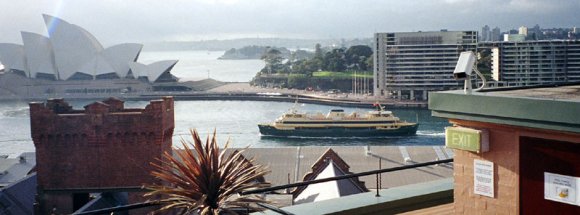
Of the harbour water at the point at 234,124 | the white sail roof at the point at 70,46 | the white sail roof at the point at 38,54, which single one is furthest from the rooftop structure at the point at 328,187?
the white sail roof at the point at 38,54

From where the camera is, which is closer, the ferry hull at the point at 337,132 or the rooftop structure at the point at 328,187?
the rooftop structure at the point at 328,187

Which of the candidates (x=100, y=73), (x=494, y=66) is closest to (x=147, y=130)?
(x=494, y=66)

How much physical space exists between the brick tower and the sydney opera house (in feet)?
107

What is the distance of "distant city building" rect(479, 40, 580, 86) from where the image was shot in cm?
3297

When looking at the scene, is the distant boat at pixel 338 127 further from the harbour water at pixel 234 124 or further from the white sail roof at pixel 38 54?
the white sail roof at pixel 38 54

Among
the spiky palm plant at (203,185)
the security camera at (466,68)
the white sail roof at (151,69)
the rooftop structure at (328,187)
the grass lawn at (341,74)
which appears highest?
the white sail roof at (151,69)

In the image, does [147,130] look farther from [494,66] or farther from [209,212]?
[494,66]

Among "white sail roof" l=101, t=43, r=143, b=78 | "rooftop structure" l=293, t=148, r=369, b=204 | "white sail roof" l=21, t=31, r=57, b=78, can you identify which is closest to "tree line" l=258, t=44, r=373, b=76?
"white sail roof" l=101, t=43, r=143, b=78

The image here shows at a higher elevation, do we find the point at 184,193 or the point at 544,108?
the point at 544,108

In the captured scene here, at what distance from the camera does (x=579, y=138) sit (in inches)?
55.1

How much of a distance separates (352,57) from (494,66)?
14.3m

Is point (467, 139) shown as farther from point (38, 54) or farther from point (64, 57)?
point (38, 54)

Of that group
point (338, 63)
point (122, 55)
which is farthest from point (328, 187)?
point (338, 63)

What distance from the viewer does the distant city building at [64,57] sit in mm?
37469
